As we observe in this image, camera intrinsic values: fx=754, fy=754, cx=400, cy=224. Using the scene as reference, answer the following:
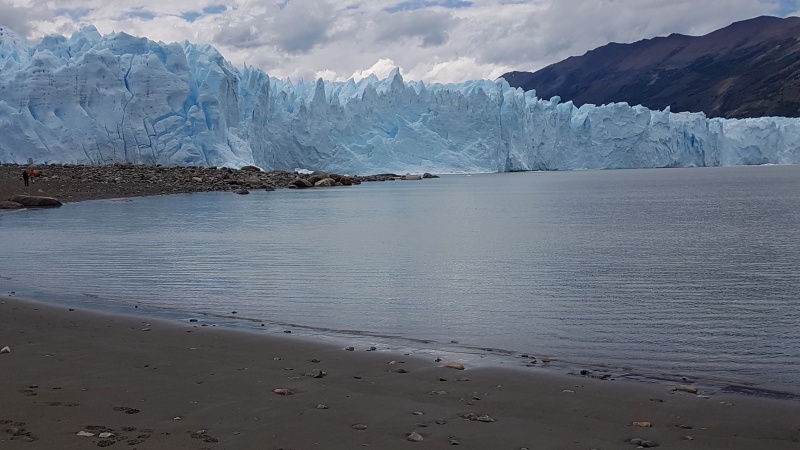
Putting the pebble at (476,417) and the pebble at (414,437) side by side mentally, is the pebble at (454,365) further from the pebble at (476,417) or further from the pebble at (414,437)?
the pebble at (414,437)

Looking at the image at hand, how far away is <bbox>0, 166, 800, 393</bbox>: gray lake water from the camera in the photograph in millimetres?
5426

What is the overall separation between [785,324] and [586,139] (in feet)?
164

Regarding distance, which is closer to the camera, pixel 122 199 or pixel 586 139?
pixel 122 199

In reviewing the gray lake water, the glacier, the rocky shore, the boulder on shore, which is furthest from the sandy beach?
the glacier

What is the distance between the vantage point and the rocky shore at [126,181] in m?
23.4

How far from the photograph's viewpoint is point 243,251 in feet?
37.7

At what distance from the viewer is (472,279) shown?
8805 millimetres

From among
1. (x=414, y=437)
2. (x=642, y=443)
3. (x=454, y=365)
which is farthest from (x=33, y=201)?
(x=642, y=443)

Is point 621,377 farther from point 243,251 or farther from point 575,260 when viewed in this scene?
point 243,251

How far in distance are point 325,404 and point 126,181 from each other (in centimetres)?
2670

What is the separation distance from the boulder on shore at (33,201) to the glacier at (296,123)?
13268mm

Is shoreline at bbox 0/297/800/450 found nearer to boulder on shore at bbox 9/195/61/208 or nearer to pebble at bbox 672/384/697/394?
pebble at bbox 672/384/697/394

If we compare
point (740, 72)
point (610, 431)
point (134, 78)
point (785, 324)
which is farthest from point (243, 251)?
point (740, 72)

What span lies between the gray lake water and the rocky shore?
5.77 m
